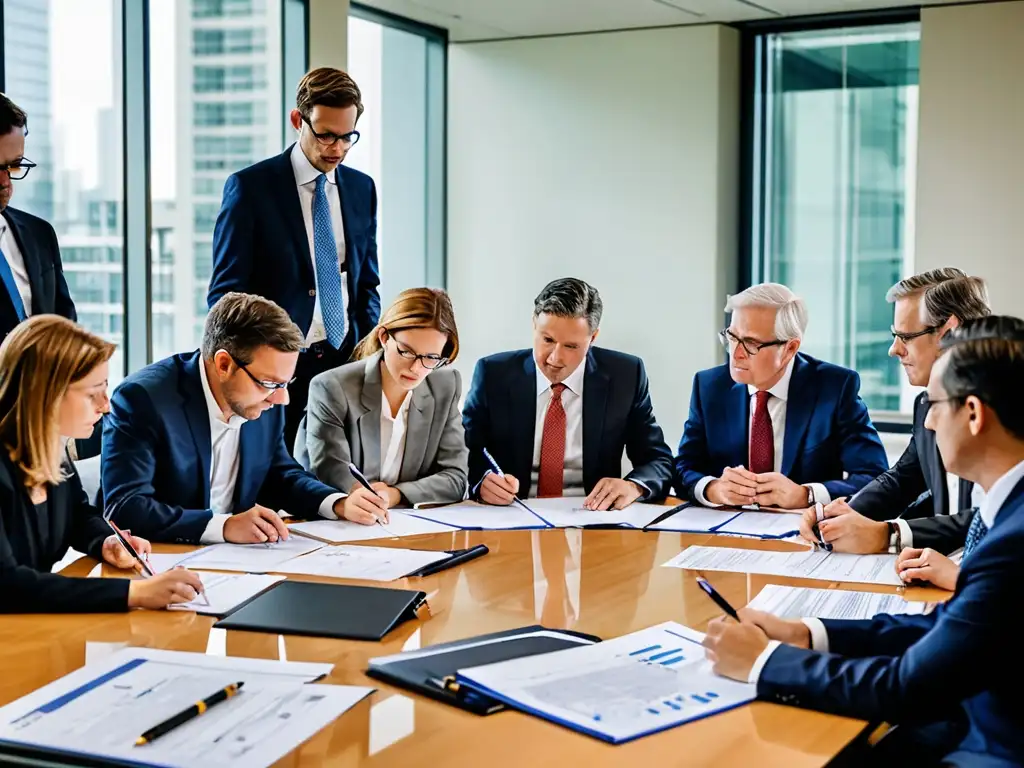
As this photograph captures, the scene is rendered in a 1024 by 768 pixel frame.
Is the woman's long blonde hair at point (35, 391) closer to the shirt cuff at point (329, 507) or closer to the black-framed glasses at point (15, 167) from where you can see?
the shirt cuff at point (329, 507)

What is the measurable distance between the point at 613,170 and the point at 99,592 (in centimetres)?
519

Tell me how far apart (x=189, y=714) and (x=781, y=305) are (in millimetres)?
2620

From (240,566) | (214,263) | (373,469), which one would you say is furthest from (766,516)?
(214,263)

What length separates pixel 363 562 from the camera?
109 inches

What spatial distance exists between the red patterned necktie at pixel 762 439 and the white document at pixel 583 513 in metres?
0.44

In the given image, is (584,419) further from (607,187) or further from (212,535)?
(607,187)

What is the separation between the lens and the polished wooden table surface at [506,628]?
1.66 meters

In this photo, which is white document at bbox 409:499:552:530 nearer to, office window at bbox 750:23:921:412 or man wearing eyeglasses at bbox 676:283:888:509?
man wearing eyeglasses at bbox 676:283:888:509

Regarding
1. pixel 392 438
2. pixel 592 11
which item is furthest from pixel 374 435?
pixel 592 11

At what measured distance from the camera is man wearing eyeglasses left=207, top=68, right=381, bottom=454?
4.07m

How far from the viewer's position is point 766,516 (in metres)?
3.44

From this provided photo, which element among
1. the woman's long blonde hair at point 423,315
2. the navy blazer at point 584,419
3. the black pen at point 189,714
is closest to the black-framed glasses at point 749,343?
the navy blazer at point 584,419

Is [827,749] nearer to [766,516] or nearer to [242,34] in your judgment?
[766,516]

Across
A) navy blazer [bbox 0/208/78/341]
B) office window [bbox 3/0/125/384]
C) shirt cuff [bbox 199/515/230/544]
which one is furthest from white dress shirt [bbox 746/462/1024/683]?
office window [bbox 3/0/125/384]
